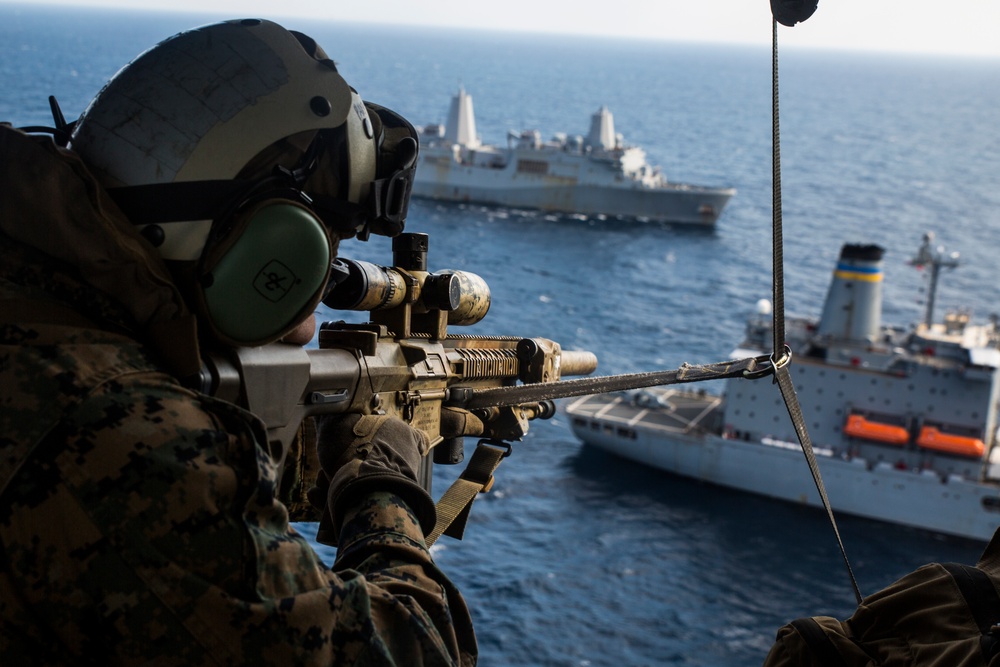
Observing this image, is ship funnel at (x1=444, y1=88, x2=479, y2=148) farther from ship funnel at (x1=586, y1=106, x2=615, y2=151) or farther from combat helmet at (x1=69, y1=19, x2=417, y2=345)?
combat helmet at (x1=69, y1=19, x2=417, y2=345)

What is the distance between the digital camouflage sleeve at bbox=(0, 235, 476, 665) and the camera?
7.57ft

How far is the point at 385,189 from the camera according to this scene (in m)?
3.38

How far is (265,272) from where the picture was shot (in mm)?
2898

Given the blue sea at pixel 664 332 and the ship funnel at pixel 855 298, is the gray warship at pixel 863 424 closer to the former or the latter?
the ship funnel at pixel 855 298

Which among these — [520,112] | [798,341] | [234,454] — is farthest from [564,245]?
[520,112]

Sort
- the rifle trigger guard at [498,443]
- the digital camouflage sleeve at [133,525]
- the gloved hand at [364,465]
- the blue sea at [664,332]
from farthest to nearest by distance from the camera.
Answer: the blue sea at [664,332]
the rifle trigger guard at [498,443]
the gloved hand at [364,465]
the digital camouflage sleeve at [133,525]

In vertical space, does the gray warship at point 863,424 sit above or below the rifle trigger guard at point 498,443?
below

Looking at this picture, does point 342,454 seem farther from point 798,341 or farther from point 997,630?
point 798,341

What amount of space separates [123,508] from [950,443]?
34.1 metres

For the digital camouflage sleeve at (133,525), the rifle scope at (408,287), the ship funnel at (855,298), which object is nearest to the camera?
the digital camouflage sleeve at (133,525)

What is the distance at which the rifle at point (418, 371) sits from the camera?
11.5 feet

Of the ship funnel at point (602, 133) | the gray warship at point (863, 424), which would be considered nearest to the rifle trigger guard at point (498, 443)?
the gray warship at point (863, 424)

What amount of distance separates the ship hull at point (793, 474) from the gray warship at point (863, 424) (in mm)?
34

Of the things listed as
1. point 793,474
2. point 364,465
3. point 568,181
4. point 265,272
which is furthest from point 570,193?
point 265,272
